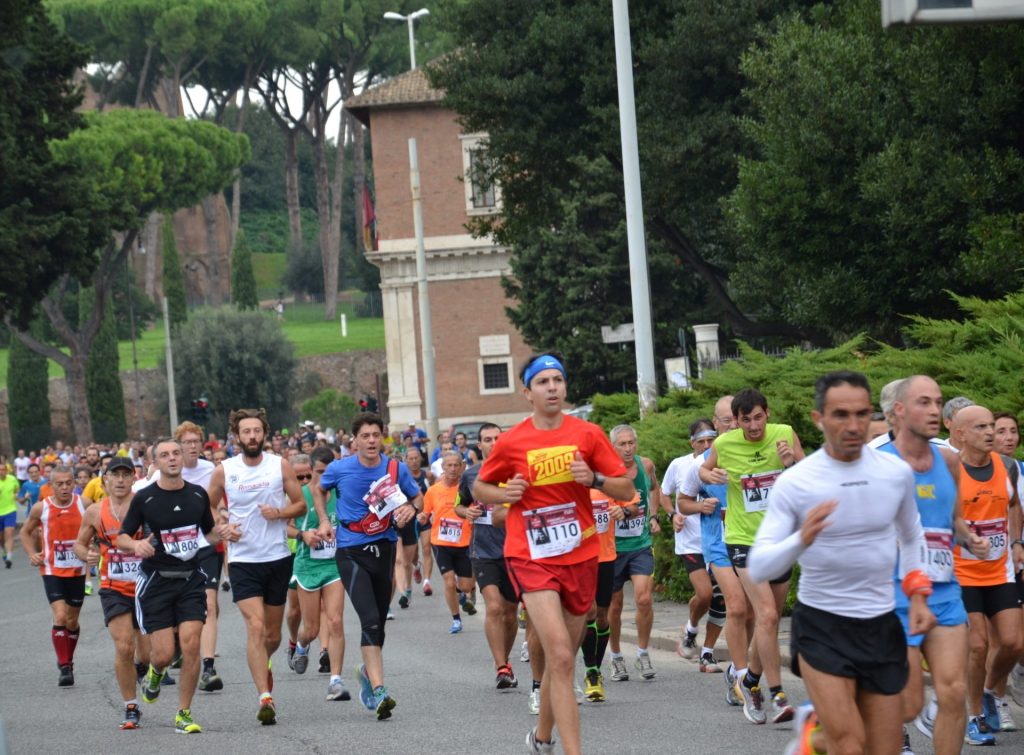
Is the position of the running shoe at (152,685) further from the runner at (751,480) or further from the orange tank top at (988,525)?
the orange tank top at (988,525)

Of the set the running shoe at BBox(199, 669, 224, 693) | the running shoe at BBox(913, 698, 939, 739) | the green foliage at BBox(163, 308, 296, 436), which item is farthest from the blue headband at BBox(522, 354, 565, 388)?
the green foliage at BBox(163, 308, 296, 436)

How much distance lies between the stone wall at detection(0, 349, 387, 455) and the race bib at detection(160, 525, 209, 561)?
63.3 m

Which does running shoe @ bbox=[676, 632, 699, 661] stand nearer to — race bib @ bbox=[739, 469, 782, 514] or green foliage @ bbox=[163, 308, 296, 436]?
race bib @ bbox=[739, 469, 782, 514]

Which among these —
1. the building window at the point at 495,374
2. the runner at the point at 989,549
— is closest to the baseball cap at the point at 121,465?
the runner at the point at 989,549

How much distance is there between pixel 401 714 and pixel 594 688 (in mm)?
1265

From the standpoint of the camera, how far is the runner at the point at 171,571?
10789 mm

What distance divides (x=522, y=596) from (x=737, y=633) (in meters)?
2.54

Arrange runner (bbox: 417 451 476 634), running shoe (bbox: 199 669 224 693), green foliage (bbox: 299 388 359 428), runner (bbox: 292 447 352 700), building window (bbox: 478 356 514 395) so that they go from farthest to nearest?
1. green foliage (bbox: 299 388 359 428)
2. building window (bbox: 478 356 514 395)
3. runner (bbox: 417 451 476 634)
4. running shoe (bbox: 199 669 224 693)
5. runner (bbox: 292 447 352 700)

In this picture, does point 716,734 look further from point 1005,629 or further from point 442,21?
point 442,21

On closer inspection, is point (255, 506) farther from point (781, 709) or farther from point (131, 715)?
point (781, 709)

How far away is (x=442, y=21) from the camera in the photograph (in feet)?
99.6

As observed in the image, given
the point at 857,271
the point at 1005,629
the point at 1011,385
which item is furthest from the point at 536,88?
the point at 1005,629

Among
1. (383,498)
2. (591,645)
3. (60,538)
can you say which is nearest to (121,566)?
(383,498)

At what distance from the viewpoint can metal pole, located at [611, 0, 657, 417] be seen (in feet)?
69.3
